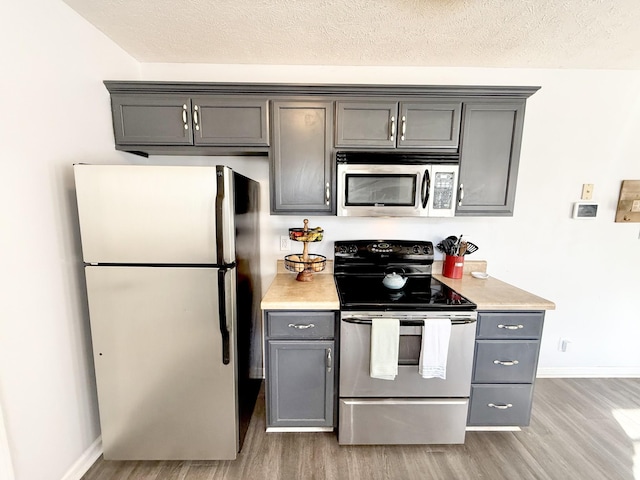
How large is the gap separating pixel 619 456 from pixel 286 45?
3464 millimetres

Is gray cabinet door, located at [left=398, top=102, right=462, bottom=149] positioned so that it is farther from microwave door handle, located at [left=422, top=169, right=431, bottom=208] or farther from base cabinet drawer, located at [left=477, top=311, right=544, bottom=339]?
base cabinet drawer, located at [left=477, top=311, right=544, bottom=339]

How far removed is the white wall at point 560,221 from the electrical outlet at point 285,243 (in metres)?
0.04

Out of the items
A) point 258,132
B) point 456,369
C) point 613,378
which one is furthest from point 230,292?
point 613,378

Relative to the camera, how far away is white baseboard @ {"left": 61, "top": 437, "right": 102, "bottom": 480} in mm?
1483

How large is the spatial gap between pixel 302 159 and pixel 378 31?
0.91 metres

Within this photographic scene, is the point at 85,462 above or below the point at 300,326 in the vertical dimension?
below

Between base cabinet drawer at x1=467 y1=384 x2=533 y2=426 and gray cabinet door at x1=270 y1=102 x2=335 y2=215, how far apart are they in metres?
1.59

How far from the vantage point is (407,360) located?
5.42 ft

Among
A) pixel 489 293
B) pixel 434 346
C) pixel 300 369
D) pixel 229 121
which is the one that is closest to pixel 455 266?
pixel 489 293

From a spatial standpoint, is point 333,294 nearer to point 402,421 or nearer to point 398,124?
point 402,421

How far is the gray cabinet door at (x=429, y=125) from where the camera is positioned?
1.83 meters

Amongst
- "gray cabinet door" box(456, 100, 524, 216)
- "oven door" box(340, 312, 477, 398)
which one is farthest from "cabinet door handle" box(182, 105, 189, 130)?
"gray cabinet door" box(456, 100, 524, 216)

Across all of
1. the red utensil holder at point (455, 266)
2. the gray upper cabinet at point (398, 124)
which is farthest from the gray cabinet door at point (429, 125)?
the red utensil holder at point (455, 266)

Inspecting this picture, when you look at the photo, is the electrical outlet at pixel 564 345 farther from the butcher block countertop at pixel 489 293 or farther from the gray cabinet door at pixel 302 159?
the gray cabinet door at pixel 302 159
